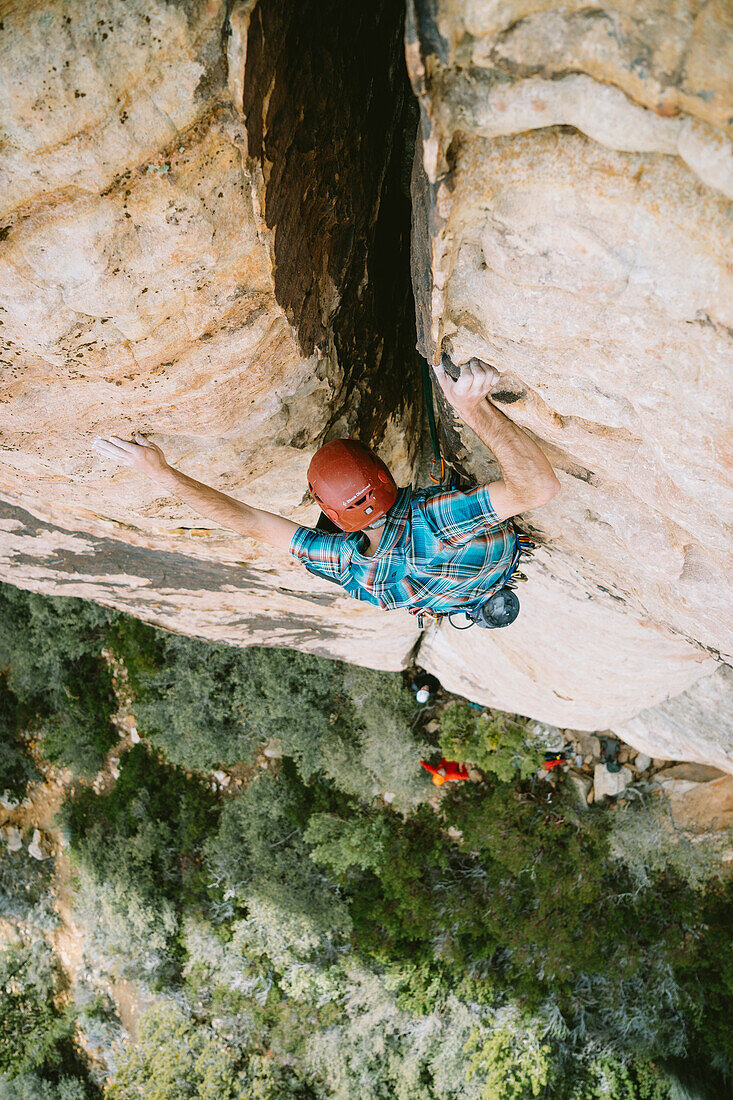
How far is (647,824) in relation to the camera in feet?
23.4

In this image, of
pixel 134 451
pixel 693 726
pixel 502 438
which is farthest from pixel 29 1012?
pixel 502 438

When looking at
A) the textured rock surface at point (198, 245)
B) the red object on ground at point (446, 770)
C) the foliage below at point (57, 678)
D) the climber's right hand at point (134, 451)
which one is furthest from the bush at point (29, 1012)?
the climber's right hand at point (134, 451)

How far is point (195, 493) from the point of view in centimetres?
292

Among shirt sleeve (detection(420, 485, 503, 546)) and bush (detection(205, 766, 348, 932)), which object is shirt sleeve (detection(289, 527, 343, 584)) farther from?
bush (detection(205, 766, 348, 932))

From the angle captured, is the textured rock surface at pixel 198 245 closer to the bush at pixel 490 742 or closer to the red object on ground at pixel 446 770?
the bush at pixel 490 742

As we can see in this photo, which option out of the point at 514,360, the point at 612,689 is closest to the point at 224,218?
the point at 514,360

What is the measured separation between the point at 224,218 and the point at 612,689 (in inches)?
168

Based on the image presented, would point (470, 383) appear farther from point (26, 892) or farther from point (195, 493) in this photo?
point (26, 892)

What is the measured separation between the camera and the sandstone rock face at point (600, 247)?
127cm

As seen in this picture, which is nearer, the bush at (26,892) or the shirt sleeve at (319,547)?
the shirt sleeve at (319,547)

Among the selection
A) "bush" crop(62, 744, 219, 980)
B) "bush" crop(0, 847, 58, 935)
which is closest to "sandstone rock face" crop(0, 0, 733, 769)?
"bush" crop(62, 744, 219, 980)

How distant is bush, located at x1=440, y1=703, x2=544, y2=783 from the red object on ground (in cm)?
A: 25

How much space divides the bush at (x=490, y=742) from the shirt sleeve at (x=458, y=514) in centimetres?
488

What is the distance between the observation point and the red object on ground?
293 inches
